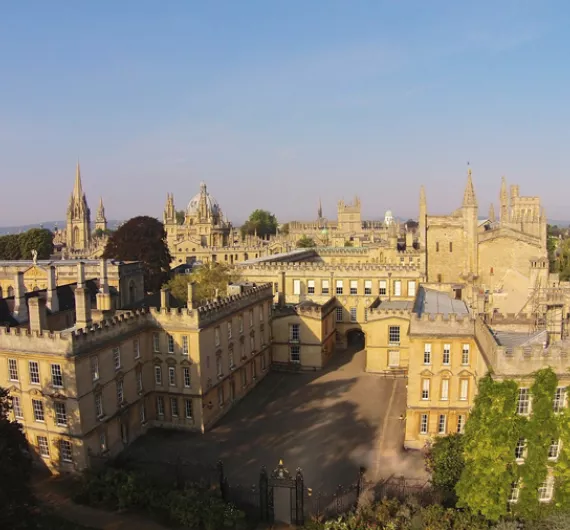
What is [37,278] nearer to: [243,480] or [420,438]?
[243,480]

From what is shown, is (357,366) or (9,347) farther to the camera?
(357,366)

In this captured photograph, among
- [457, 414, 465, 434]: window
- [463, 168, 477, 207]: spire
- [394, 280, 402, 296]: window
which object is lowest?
[457, 414, 465, 434]: window

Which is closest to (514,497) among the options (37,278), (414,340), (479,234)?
(414,340)

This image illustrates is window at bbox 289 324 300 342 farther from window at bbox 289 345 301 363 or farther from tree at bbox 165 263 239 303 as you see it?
tree at bbox 165 263 239 303

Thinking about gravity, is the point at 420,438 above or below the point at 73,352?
below

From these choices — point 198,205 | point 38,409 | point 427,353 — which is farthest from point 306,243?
point 38,409

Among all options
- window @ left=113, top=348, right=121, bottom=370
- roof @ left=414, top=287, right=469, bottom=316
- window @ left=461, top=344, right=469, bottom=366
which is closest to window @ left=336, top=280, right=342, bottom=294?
roof @ left=414, top=287, right=469, bottom=316

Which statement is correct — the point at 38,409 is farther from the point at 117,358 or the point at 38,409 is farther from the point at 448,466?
the point at 448,466
